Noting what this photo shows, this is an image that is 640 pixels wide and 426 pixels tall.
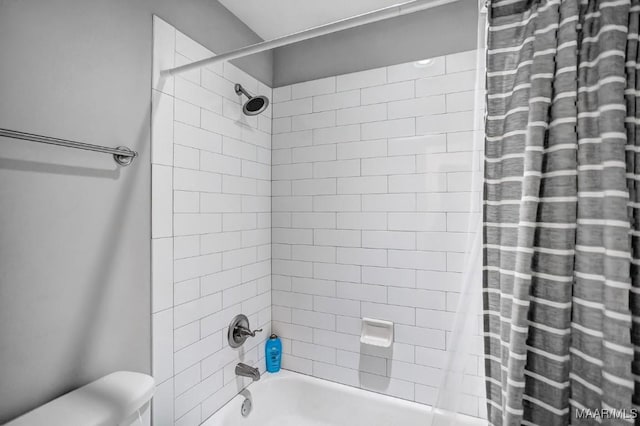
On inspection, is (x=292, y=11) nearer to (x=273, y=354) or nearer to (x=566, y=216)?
(x=566, y=216)

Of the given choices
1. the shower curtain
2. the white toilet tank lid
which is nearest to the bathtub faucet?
the white toilet tank lid

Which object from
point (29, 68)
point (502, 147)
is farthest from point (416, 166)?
point (29, 68)

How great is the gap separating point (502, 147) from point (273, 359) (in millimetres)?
1778

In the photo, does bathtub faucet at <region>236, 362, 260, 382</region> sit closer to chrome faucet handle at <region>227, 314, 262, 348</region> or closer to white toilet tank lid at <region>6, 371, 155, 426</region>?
chrome faucet handle at <region>227, 314, 262, 348</region>

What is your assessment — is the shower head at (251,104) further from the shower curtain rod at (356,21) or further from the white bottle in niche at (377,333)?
the white bottle in niche at (377,333)

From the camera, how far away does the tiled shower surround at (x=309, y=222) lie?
1414mm

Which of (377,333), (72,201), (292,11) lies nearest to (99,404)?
(72,201)

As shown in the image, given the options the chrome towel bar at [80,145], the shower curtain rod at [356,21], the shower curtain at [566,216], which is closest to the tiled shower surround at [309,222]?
the chrome towel bar at [80,145]

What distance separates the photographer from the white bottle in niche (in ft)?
5.68

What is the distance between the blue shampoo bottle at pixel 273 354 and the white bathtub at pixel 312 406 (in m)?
0.04

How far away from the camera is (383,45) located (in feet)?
5.95

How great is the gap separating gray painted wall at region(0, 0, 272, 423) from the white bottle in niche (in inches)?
43.1

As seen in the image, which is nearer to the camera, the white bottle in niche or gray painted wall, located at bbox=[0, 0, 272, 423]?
gray painted wall, located at bbox=[0, 0, 272, 423]

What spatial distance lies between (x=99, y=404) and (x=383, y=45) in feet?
6.75
